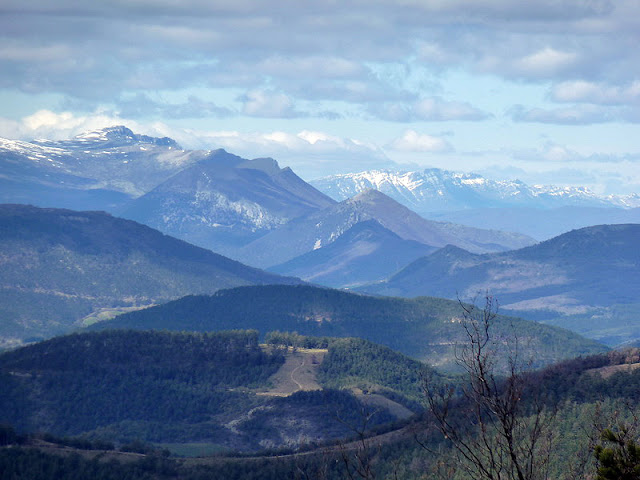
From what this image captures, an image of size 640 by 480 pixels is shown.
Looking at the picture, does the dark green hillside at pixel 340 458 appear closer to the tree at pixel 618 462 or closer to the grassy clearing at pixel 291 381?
the grassy clearing at pixel 291 381

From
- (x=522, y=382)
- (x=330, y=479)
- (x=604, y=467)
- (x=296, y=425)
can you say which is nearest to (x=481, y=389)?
(x=522, y=382)

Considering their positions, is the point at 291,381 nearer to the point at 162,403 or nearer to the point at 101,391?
the point at 162,403

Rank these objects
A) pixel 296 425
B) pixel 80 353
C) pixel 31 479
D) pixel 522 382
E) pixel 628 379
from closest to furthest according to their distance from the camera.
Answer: pixel 522 382, pixel 31 479, pixel 628 379, pixel 296 425, pixel 80 353

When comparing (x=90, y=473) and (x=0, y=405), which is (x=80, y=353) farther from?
(x=90, y=473)

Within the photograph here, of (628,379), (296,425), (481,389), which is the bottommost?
(296,425)

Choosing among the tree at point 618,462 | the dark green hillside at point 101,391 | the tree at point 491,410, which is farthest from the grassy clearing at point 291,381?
the tree at point 618,462

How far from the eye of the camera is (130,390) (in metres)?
191

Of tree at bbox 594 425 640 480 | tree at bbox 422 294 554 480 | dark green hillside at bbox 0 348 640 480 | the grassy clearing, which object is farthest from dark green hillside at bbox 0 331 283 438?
tree at bbox 594 425 640 480

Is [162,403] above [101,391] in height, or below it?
below

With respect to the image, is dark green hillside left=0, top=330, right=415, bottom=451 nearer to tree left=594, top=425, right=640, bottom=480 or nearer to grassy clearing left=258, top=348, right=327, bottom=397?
grassy clearing left=258, top=348, right=327, bottom=397

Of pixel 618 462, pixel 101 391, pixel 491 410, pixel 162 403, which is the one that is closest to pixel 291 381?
pixel 162 403

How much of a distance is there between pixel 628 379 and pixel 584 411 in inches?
471

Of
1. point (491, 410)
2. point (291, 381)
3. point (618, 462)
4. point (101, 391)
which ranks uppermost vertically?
point (491, 410)

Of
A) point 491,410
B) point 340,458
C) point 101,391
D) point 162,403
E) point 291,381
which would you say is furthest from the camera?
point 291,381
